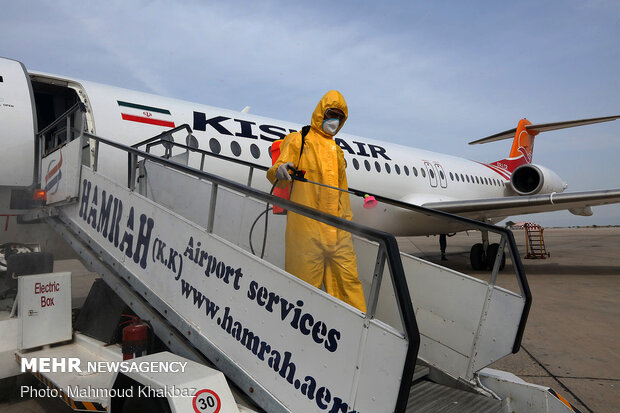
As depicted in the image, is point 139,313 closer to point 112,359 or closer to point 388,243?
point 112,359

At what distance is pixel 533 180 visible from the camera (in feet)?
45.6

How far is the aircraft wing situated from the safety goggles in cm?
799

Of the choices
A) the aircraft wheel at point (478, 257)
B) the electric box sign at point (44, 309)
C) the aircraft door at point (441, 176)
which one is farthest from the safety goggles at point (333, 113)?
the aircraft wheel at point (478, 257)

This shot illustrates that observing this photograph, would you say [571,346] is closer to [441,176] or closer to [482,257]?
[482,257]

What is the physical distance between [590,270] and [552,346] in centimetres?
829

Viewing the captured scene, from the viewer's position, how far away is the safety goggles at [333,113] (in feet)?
11.6

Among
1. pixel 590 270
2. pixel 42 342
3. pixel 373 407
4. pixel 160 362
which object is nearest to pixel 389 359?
pixel 373 407

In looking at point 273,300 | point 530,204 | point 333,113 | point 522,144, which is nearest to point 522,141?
point 522,144

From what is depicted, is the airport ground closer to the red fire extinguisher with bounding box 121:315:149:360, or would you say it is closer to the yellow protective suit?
the red fire extinguisher with bounding box 121:315:149:360

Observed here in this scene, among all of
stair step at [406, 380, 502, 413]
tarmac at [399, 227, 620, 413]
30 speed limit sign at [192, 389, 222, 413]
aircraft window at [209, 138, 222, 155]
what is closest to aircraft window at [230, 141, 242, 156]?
aircraft window at [209, 138, 222, 155]

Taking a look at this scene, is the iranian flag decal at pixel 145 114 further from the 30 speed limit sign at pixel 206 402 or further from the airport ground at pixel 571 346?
the 30 speed limit sign at pixel 206 402

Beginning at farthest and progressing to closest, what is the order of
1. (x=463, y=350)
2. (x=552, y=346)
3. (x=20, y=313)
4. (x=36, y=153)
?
(x=552, y=346)
(x=36, y=153)
(x=20, y=313)
(x=463, y=350)

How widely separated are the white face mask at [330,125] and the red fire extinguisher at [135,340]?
6.69 feet

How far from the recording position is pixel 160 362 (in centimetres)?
246
